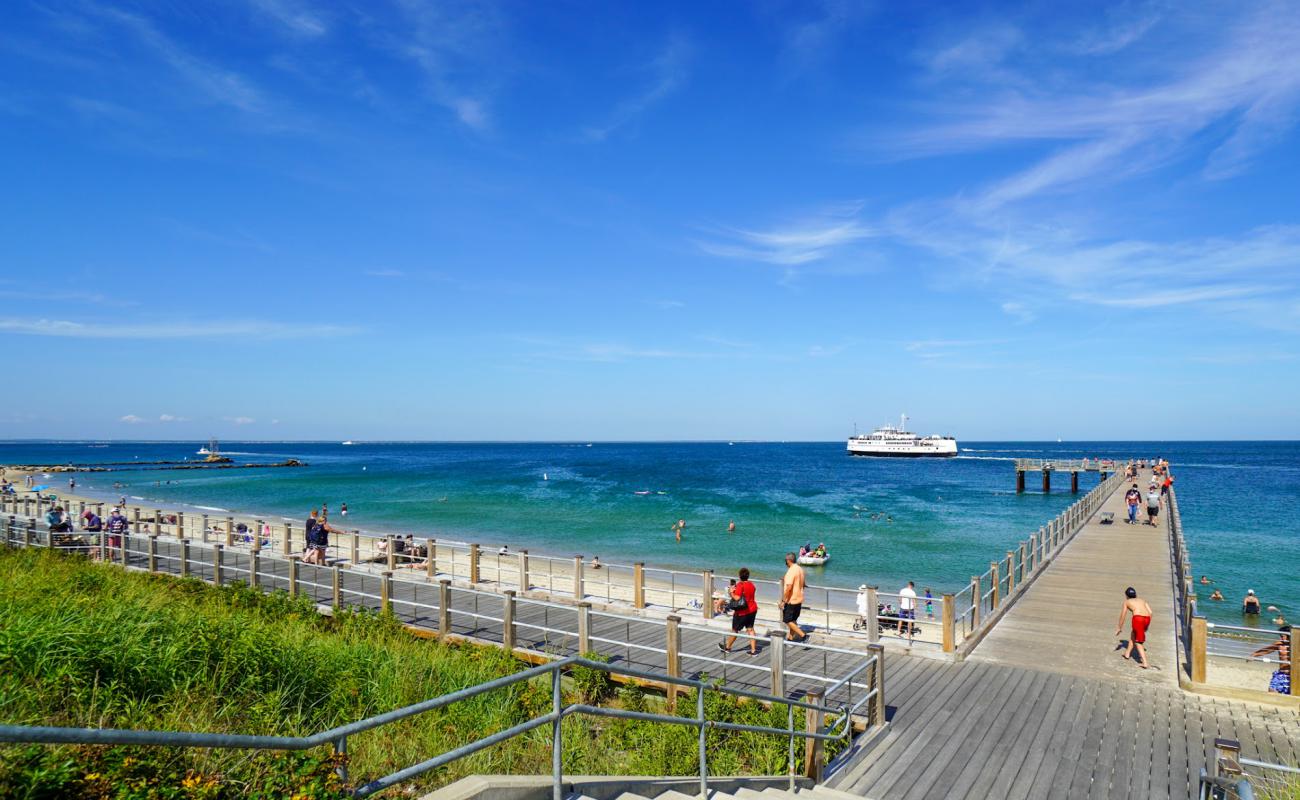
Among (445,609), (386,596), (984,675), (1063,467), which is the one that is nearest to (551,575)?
(386,596)

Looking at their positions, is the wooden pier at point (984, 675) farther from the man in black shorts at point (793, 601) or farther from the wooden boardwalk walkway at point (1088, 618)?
the man in black shorts at point (793, 601)

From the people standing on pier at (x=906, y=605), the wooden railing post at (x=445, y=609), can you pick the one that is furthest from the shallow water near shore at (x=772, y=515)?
the wooden railing post at (x=445, y=609)

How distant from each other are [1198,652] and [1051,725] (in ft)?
10.2

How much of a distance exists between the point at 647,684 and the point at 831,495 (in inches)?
2397

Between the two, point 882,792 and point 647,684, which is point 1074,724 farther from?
point 647,684

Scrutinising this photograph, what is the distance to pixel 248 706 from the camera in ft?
21.0

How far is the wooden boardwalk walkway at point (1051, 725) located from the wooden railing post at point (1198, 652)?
1.16ft

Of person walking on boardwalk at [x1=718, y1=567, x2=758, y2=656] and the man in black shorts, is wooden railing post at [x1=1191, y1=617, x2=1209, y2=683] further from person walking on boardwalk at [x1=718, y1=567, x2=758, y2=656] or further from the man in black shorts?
person walking on boardwalk at [x1=718, y1=567, x2=758, y2=656]

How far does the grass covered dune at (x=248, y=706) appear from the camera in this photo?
349cm

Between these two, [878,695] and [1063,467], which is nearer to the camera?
[878,695]

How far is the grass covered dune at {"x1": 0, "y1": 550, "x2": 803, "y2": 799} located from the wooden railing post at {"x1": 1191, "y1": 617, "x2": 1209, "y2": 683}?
6.20m

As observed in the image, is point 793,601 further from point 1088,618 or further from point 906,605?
point 1088,618

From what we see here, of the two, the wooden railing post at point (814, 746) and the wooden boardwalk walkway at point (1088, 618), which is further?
the wooden boardwalk walkway at point (1088, 618)

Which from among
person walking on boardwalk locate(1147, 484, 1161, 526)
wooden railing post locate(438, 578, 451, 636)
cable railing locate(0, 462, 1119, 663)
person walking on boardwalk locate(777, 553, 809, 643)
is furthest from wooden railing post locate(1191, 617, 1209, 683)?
person walking on boardwalk locate(1147, 484, 1161, 526)
